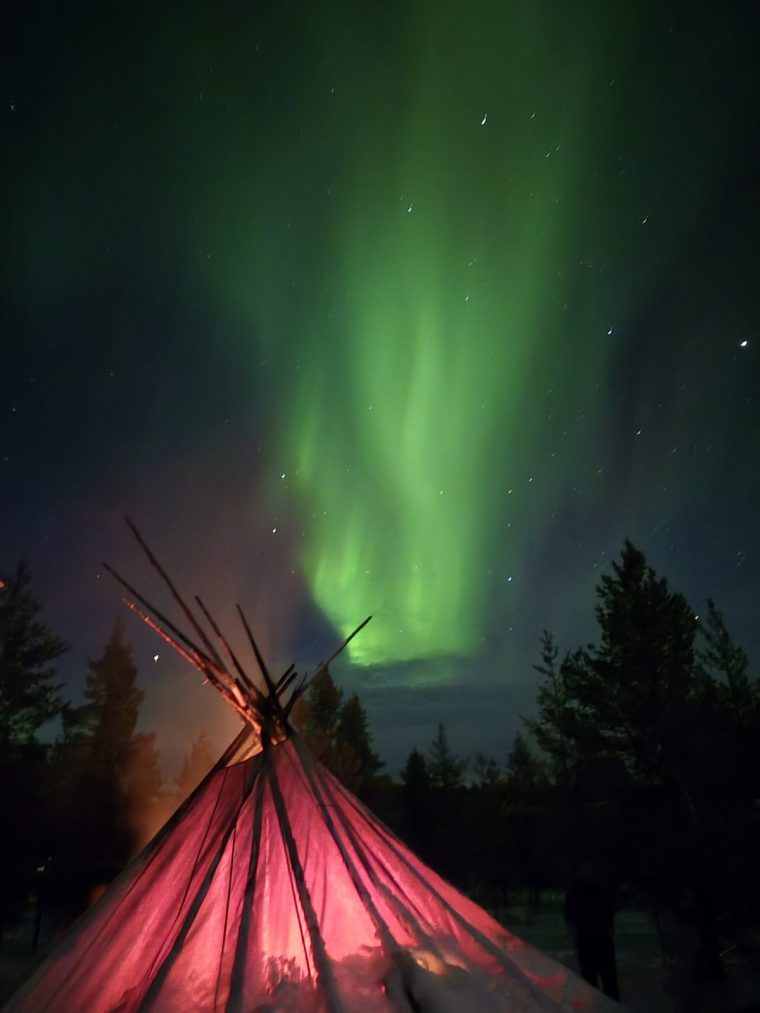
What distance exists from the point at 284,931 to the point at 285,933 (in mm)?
19

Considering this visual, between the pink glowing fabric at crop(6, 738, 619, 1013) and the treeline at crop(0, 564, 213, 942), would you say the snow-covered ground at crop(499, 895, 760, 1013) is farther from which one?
the treeline at crop(0, 564, 213, 942)

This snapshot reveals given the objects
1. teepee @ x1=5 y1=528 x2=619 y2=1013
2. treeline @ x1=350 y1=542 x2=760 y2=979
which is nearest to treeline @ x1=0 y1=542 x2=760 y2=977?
treeline @ x1=350 y1=542 x2=760 y2=979

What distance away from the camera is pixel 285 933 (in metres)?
4.12

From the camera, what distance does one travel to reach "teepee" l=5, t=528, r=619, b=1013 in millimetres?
3713

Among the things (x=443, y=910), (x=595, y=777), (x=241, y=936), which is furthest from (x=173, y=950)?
(x=595, y=777)

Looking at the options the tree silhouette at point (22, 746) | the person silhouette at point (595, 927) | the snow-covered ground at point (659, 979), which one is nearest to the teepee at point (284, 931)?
the snow-covered ground at point (659, 979)

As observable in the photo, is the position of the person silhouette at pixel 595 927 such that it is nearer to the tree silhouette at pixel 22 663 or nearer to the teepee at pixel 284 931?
the teepee at pixel 284 931

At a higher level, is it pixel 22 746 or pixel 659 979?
pixel 22 746

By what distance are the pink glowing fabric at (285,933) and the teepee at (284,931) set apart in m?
0.01

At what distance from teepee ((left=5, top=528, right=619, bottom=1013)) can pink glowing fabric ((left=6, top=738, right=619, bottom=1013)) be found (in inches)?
0.4

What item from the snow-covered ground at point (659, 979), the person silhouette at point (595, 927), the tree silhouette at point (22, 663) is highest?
the tree silhouette at point (22, 663)

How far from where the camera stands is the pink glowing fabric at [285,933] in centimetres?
371

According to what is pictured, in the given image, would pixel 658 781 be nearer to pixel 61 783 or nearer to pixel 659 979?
pixel 659 979

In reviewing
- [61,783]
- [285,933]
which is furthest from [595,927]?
[61,783]
